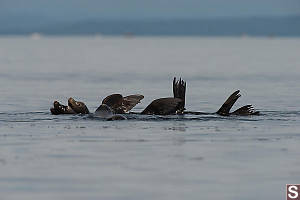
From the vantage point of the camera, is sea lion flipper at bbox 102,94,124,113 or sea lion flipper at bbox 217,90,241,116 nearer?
sea lion flipper at bbox 217,90,241,116

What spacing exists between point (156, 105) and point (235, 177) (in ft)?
26.3

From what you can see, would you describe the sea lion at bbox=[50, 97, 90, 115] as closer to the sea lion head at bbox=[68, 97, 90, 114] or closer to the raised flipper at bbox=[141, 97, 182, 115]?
the sea lion head at bbox=[68, 97, 90, 114]

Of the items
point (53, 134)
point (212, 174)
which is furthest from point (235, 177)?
point (53, 134)

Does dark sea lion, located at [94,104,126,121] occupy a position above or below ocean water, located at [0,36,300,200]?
above

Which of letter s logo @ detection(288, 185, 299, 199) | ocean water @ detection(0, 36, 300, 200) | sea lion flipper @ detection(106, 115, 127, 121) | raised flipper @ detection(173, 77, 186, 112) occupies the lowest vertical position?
letter s logo @ detection(288, 185, 299, 199)

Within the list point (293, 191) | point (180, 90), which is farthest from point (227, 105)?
point (293, 191)

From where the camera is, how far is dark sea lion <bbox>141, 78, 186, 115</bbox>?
2089 cm

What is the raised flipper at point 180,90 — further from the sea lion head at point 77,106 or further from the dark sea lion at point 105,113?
the sea lion head at point 77,106

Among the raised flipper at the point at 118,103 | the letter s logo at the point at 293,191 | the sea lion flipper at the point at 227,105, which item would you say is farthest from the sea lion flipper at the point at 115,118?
the letter s logo at the point at 293,191

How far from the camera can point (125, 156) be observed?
15.0m

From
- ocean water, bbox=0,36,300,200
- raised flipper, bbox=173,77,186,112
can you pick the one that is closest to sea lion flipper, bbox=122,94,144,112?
raised flipper, bbox=173,77,186,112

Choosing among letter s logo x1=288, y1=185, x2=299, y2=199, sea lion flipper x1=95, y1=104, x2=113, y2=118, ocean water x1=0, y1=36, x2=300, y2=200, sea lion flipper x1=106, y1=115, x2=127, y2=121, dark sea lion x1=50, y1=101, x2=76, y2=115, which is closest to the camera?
letter s logo x1=288, y1=185, x2=299, y2=199

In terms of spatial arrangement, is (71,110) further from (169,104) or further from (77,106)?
(169,104)

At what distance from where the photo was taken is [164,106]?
20922 millimetres
